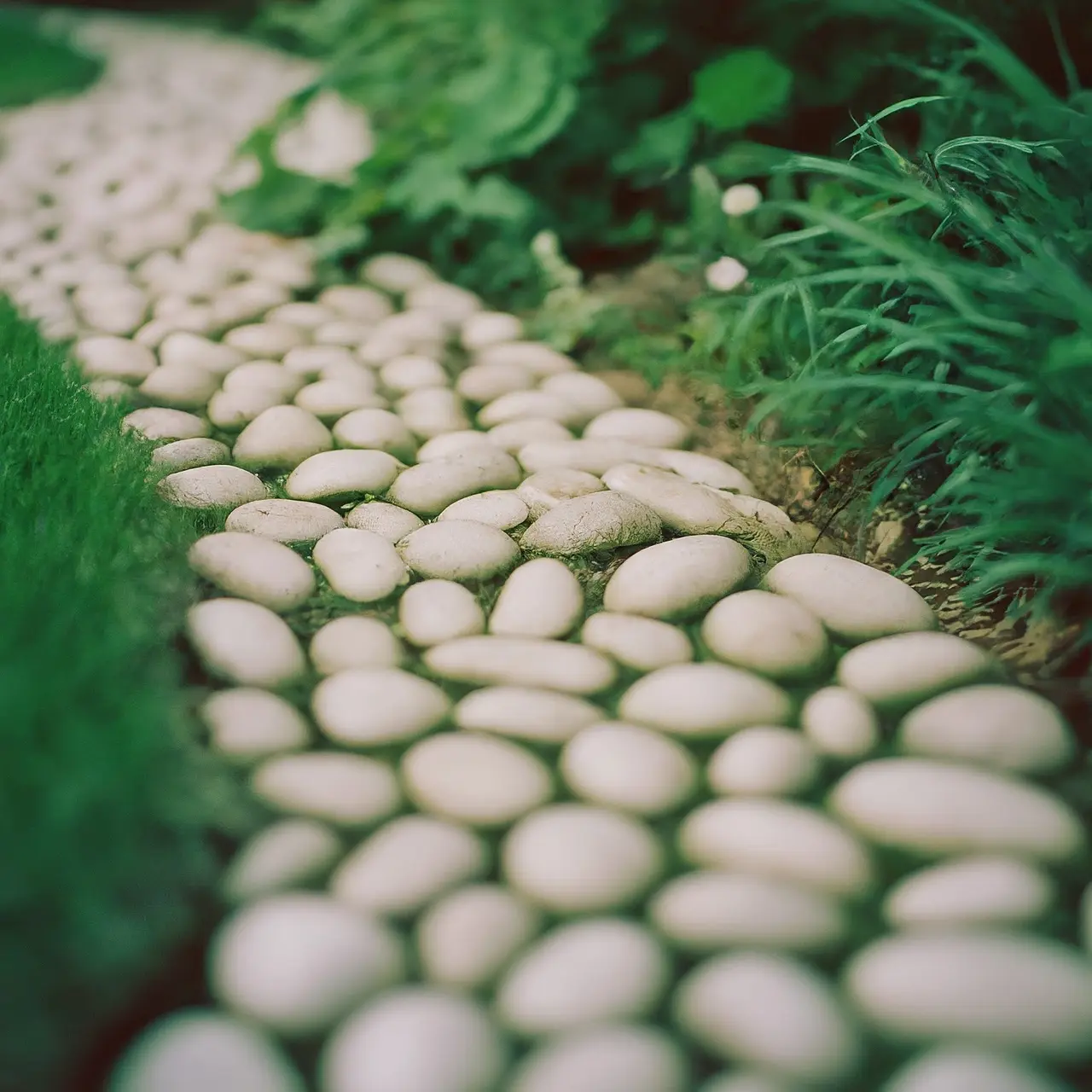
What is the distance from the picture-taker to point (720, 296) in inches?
62.8

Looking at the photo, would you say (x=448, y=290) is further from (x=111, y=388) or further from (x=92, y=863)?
(x=92, y=863)

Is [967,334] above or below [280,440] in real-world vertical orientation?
above

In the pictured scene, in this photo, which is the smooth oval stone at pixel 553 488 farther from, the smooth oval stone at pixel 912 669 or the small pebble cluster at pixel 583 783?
the smooth oval stone at pixel 912 669

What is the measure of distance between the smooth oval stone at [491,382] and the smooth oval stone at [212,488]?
41 cm

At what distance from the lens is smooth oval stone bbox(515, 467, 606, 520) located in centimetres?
118

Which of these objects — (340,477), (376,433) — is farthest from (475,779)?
(376,433)

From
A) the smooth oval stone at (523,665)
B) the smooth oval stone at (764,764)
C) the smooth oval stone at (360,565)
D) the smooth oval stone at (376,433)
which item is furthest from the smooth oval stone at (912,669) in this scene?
the smooth oval stone at (376,433)

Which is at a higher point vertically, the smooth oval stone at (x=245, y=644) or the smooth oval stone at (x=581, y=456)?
the smooth oval stone at (x=245, y=644)

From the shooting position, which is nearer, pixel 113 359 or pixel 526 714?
pixel 526 714

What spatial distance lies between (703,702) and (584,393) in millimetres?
734

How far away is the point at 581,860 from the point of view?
73cm

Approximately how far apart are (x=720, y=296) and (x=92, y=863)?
1258 mm

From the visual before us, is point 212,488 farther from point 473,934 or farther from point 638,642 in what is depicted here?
point 473,934

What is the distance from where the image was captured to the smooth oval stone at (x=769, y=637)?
0.94 m
